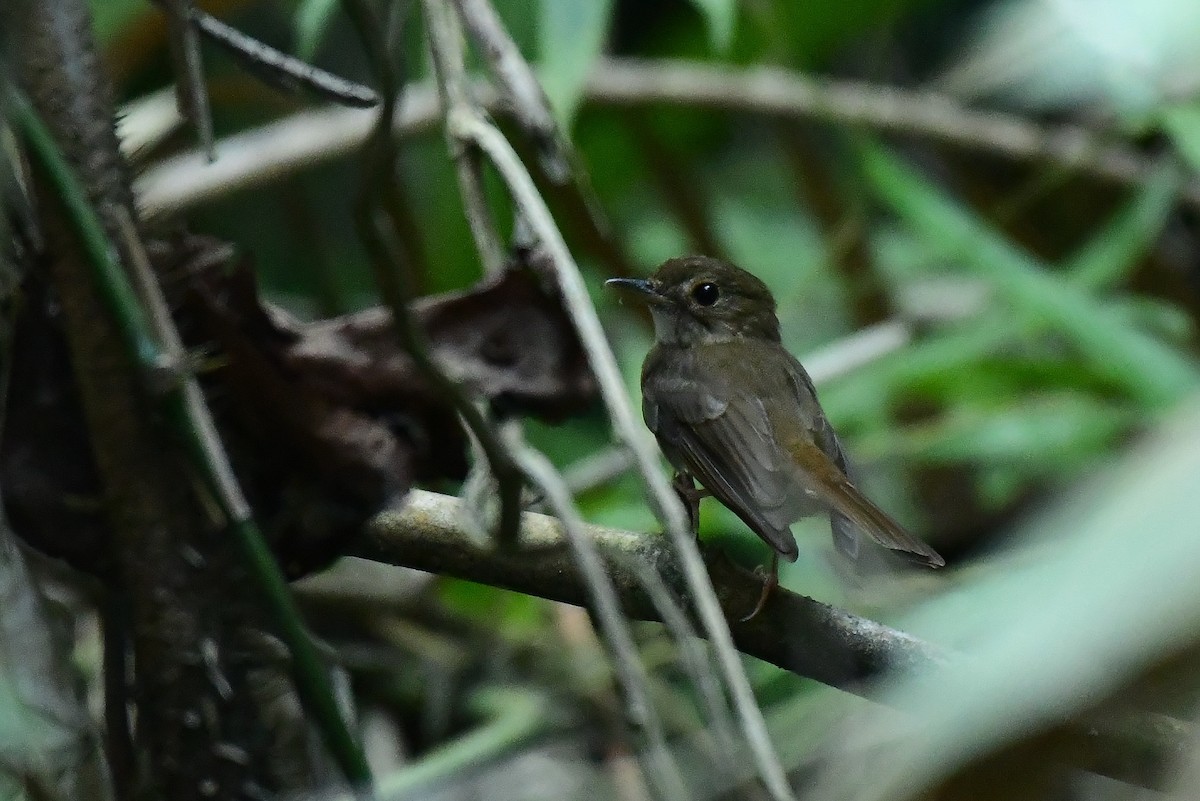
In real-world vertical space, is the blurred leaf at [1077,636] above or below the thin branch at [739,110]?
above

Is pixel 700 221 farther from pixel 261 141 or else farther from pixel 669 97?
pixel 261 141

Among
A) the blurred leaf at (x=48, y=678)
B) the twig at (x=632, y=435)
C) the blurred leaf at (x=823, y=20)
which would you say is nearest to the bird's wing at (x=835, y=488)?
the twig at (x=632, y=435)

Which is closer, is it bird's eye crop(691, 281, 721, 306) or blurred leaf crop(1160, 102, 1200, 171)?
bird's eye crop(691, 281, 721, 306)

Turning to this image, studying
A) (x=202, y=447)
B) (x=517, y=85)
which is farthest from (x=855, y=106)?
(x=202, y=447)

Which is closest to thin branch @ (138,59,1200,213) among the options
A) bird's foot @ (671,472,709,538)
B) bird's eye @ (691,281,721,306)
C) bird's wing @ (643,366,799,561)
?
bird's eye @ (691,281,721,306)

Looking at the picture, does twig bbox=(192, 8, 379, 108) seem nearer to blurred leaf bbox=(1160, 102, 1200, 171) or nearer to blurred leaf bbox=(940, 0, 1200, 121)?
blurred leaf bbox=(940, 0, 1200, 121)

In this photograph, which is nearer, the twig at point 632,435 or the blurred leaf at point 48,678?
the twig at point 632,435

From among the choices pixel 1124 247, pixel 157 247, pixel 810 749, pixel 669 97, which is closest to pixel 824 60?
pixel 669 97

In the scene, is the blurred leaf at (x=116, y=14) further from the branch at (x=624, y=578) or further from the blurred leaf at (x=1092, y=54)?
the branch at (x=624, y=578)
